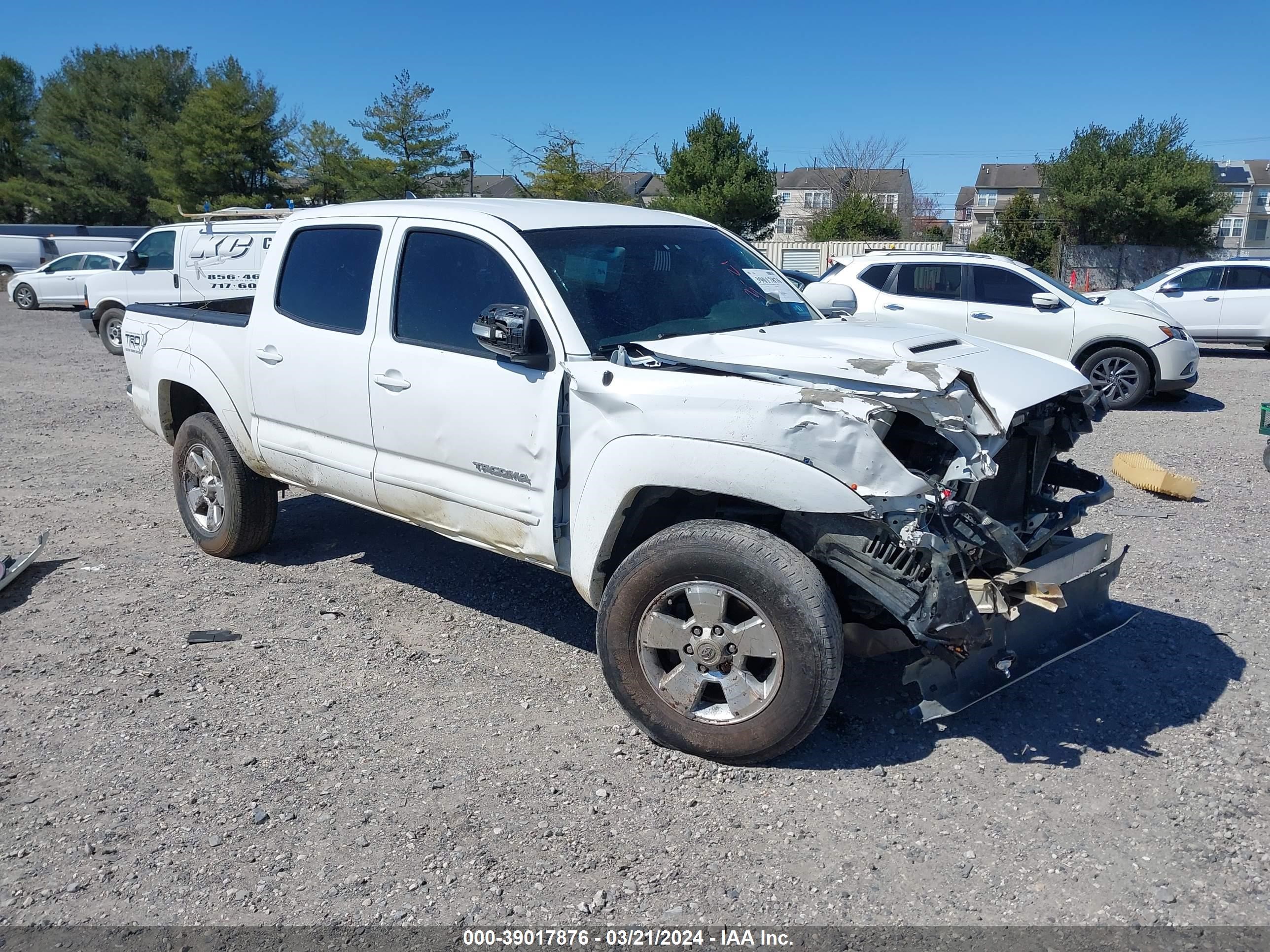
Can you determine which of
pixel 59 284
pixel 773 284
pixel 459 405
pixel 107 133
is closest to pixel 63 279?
pixel 59 284

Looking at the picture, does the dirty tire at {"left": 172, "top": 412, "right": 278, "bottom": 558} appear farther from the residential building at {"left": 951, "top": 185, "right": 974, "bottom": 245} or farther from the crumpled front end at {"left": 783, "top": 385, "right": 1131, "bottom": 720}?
the residential building at {"left": 951, "top": 185, "right": 974, "bottom": 245}

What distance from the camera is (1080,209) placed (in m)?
33.1

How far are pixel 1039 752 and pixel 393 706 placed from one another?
102 inches

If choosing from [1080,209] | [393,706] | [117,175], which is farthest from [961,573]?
[117,175]

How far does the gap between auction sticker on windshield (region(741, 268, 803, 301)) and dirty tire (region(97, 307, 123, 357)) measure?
46.6 feet

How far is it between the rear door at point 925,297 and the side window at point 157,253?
38.6 ft

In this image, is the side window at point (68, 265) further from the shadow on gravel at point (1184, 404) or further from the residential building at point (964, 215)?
the residential building at point (964, 215)

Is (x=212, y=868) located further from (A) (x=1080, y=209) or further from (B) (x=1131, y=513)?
(A) (x=1080, y=209)

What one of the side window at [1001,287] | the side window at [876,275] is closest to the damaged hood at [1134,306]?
the side window at [1001,287]

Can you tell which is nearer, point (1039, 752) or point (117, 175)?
point (1039, 752)

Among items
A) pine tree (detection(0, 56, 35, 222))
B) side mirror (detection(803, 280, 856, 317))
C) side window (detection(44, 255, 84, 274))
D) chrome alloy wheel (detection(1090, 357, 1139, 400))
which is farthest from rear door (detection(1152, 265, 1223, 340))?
pine tree (detection(0, 56, 35, 222))

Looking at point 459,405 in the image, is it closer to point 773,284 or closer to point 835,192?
point 773,284

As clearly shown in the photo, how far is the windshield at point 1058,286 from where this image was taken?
1210 centimetres

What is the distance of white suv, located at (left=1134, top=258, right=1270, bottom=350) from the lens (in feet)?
55.1
